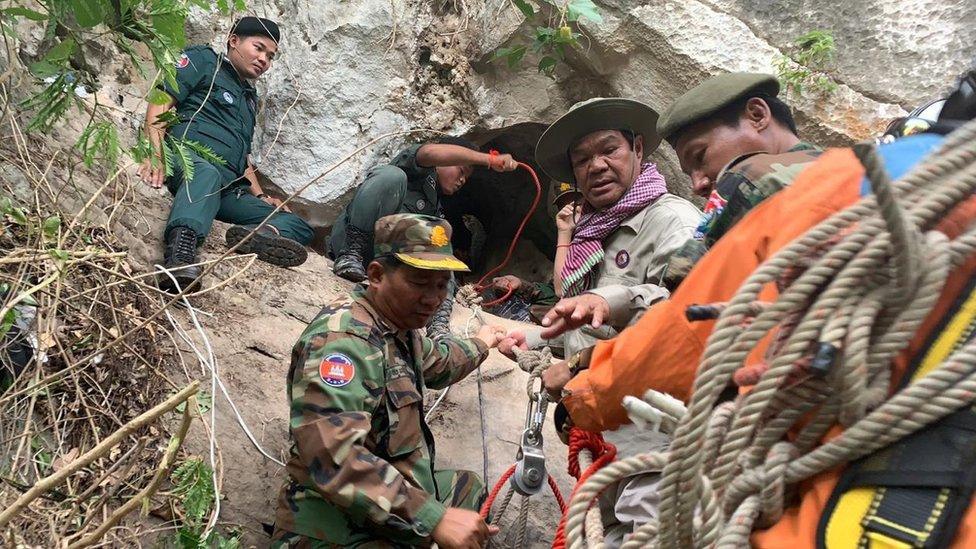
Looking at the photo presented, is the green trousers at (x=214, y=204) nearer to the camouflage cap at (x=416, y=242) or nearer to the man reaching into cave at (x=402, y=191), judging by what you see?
the man reaching into cave at (x=402, y=191)

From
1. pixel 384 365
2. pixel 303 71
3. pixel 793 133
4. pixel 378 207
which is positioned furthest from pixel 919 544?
pixel 303 71

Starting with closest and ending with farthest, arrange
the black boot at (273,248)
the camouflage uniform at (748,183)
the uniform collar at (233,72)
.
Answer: the camouflage uniform at (748,183) → the black boot at (273,248) → the uniform collar at (233,72)

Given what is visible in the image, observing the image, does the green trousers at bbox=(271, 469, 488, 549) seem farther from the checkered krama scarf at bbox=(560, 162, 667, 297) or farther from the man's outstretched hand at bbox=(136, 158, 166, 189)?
the man's outstretched hand at bbox=(136, 158, 166, 189)

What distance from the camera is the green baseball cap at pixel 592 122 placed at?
9.17 feet

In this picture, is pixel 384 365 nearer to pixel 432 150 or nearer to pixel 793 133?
pixel 793 133

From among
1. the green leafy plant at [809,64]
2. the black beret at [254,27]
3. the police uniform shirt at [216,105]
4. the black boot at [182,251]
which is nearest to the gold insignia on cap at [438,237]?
the black boot at [182,251]

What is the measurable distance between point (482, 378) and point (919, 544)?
120 inches

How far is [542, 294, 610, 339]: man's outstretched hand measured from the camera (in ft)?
6.49

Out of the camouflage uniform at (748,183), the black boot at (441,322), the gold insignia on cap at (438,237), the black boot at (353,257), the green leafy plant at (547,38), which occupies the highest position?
the green leafy plant at (547,38)

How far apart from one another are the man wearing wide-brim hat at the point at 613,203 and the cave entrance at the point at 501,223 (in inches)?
155

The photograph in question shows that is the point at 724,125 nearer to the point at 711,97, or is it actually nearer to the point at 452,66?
the point at 711,97

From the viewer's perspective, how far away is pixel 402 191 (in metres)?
4.51

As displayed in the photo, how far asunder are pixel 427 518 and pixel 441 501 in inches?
20.0

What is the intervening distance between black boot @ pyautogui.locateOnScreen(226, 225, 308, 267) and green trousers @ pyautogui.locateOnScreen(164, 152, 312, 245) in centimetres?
24
